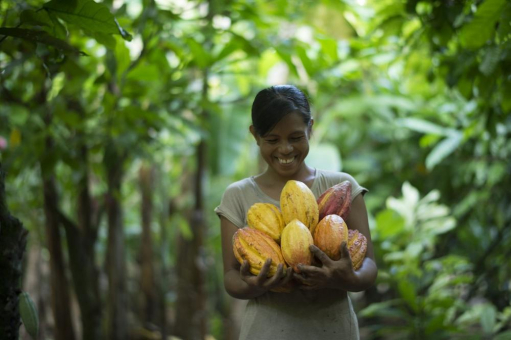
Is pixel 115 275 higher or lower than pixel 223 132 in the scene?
lower

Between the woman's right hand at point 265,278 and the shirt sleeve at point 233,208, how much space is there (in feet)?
0.62

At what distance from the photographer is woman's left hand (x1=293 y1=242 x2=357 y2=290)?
3.61 feet

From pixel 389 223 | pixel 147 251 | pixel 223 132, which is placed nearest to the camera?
pixel 389 223

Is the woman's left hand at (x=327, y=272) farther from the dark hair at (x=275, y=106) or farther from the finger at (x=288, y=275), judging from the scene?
the dark hair at (x=275, y=106)

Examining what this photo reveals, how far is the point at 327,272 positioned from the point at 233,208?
1.04ft

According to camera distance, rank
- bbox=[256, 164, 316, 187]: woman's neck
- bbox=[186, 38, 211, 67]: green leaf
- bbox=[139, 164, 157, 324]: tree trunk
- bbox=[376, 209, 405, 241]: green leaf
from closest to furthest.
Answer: bbox=[256, 164, 316, 187]: woman's neck
bbox=[186, 38, 211, 67]: green leaf
bbox=[376, 209, 405, 241]: green leaf
bbox=[139, 164, 157, 324]: tree trunk

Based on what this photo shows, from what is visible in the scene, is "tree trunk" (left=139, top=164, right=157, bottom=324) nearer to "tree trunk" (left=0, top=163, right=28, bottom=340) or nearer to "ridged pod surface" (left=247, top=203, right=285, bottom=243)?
"tree trunk" (left=0, top=163, right=28, bottom=340)

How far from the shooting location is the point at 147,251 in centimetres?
376

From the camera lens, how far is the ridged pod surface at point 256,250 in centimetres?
113

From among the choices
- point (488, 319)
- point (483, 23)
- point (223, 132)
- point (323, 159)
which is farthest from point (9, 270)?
point (223, 132)

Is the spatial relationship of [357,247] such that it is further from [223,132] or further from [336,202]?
[223,132]

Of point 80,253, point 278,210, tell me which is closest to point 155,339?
point 80,253

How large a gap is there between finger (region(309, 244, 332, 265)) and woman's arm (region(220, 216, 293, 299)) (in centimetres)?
6

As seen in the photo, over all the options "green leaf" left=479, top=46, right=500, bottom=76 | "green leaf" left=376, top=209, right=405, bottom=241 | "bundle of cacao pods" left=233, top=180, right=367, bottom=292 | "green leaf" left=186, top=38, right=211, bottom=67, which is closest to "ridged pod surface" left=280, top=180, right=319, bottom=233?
"bundle of cacao pods" left=233, top=180, right=367, bottom=292
